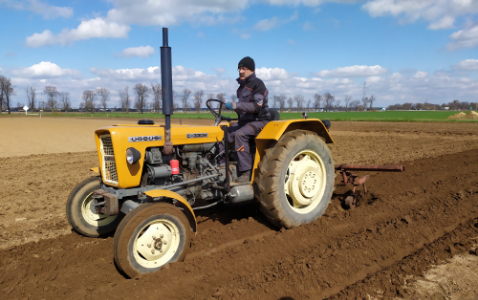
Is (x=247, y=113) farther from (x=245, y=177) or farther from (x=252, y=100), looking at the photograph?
(x=245, y=177)

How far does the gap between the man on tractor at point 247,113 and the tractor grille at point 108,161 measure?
1199mm

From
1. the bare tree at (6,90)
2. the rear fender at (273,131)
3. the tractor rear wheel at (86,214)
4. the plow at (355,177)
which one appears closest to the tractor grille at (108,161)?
the tractor rear wheel at (86,214)

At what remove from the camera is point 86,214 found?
4.05 metres

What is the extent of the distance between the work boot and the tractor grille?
53.4 inches

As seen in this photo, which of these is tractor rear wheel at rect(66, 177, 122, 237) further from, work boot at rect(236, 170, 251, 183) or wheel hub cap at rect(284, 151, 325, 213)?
wheel hub cap at rect(284, 151, 325, 213)

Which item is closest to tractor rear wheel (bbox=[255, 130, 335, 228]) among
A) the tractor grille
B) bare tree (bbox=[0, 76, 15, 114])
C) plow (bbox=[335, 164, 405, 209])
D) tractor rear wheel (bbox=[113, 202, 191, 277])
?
plow (bbox=[335, 164, 405, 209])

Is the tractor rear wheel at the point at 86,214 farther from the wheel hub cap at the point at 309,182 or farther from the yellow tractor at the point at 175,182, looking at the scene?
the wheel hub cap at the point at 309,182

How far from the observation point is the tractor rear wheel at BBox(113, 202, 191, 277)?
9.18ft

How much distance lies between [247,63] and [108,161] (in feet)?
6.25

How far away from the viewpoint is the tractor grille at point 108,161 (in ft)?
11.3

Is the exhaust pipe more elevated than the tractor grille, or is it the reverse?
the exhaust pipe

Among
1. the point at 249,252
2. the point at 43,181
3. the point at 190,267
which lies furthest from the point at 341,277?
the point at 43,181

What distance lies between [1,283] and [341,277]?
2910 mm

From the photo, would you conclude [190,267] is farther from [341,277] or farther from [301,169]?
[301,169]
